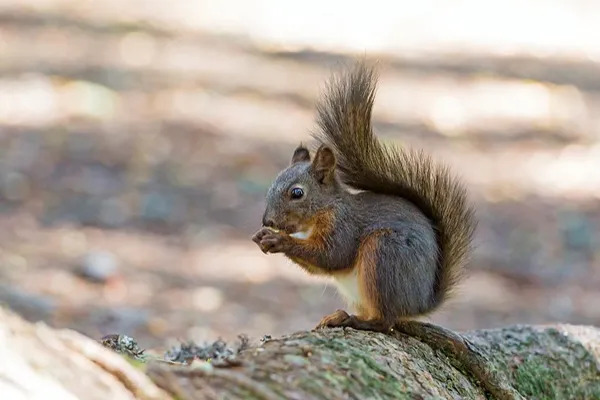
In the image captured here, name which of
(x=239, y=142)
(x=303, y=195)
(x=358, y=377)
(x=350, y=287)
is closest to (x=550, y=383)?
(x=350, y=287)

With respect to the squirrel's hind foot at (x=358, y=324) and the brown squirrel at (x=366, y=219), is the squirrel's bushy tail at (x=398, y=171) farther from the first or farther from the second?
the squirrel's hind foot at (x=358, y=324)

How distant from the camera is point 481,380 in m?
2.54

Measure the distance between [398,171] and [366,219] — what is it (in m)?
0.16

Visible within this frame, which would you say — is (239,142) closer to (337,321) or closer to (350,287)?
(350,287)

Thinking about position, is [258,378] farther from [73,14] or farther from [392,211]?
[73,14]

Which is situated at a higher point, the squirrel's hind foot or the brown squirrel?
the brown squirrel

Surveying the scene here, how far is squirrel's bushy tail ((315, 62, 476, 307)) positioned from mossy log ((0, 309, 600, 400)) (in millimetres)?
224

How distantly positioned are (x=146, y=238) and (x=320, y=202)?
2587 millimetres

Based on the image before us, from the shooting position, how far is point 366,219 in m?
2.64

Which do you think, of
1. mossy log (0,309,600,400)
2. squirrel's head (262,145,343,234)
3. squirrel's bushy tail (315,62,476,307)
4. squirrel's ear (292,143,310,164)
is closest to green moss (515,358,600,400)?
mossy log (0,309,600,400)

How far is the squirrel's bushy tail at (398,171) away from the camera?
2654 mm

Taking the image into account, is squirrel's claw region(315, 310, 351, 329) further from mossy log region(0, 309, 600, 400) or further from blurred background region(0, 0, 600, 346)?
blurred background region(0, 0, 600, 346)

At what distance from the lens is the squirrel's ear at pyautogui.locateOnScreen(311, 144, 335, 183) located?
9.07ft

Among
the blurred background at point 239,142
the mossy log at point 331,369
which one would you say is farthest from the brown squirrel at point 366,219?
the blurred background at point 239,142
